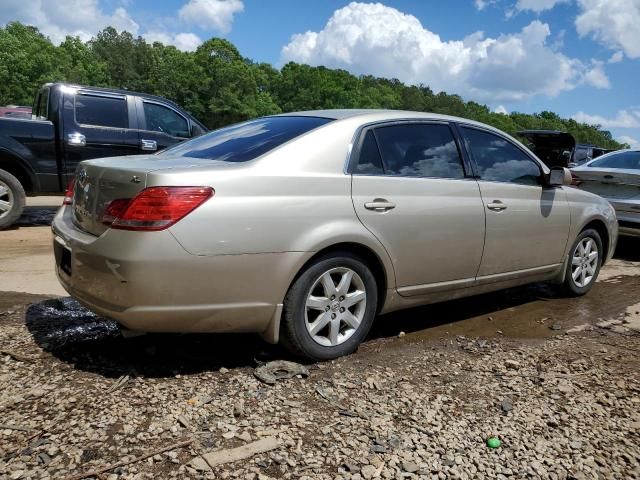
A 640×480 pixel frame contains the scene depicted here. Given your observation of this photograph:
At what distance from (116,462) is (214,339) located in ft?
4.88

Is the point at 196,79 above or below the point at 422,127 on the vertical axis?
above

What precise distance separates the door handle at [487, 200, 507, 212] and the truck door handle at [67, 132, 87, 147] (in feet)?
18.9

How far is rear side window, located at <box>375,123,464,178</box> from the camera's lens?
3.82m

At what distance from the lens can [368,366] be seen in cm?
353

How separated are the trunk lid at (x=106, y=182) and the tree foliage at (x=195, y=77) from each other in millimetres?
59012

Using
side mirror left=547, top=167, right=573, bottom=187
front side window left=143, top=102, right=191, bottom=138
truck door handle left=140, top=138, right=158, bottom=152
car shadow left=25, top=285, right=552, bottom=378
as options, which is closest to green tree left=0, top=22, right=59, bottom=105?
front side window left=143, top=102, right=191, bottom=138

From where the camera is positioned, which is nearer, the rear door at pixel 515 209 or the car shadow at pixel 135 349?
the car shadow at pixel 135 349

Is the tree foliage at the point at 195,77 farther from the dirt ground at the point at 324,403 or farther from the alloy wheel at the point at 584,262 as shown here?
the dirt ground at the point at 324,403

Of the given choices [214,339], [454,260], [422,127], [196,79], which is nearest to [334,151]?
[422,127]

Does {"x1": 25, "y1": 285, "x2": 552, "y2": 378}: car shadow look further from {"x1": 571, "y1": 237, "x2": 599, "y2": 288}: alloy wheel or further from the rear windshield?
{"x1": 571, "y1": 237, "x2": 599, "y2": 288}: alloy wheel

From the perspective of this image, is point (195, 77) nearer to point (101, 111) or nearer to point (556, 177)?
point (101, 111)

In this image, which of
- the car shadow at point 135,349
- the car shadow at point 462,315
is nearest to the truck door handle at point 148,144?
the car shadow at point 135,349

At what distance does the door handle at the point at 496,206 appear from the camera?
14.0 ft

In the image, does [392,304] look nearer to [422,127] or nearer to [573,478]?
[422,127]
